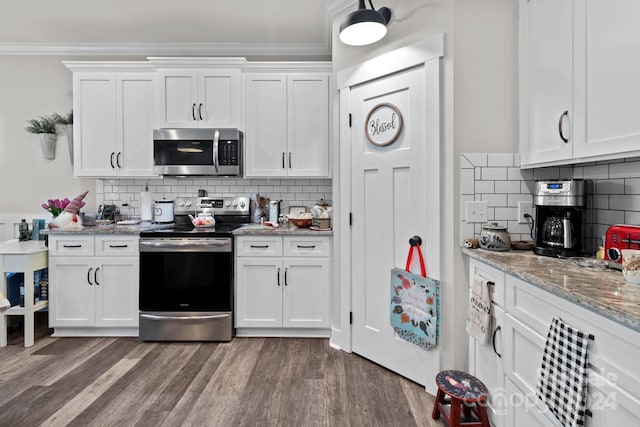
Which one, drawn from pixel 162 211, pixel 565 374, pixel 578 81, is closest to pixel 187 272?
Result: pixel 162 211

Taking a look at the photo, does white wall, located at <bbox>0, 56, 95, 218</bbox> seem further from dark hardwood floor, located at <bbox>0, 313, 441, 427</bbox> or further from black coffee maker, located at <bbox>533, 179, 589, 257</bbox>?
black coffee maker, located at <bbox>533, 179, 589, 257</bbox>

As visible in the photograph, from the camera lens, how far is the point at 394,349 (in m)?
2.36

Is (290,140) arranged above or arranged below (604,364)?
above

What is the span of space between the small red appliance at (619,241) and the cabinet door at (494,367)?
51cm

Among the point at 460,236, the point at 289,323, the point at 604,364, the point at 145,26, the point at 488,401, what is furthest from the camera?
the point at 145,26

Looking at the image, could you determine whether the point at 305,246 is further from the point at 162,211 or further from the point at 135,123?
the point at 135,123

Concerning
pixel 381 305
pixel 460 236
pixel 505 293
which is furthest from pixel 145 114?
pixel 505 293

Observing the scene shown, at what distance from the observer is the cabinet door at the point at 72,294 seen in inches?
117

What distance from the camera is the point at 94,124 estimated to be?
3305mm

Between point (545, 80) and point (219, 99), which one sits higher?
point (219, 99)

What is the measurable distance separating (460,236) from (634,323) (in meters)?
1.19

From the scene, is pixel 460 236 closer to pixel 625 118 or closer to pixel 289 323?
pixel 625 118

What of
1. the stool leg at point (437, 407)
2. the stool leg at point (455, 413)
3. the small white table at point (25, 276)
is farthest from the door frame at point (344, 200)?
the small white table at point (25, 276)

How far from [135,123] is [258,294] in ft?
6.72
